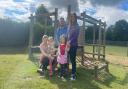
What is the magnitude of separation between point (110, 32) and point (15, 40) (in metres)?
30.5

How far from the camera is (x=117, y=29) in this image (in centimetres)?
6119

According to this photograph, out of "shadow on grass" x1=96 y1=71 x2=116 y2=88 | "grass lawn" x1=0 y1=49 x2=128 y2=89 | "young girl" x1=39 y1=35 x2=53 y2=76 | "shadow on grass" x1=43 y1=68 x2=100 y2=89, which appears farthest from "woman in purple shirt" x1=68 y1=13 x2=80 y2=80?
"shadow on grass" x1=96 y1=71 x2=116 y2=88

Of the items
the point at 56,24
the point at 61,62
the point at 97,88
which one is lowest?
the point at 97,88

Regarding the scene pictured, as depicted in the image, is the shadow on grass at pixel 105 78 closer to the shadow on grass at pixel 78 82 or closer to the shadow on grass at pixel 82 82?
the shadow on grass at pixel 82 82

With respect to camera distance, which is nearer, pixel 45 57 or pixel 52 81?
pixel 52 81

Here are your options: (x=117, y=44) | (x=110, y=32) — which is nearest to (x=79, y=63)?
(x=117, y=44)

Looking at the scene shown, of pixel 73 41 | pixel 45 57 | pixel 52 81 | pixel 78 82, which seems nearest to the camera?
pixel 52 81

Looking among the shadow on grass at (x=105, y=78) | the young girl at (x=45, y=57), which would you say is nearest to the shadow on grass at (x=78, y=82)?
the shadow on grass at (x=105, y=78)

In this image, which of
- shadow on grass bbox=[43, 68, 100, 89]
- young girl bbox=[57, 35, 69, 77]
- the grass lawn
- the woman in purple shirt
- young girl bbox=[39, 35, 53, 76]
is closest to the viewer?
the grass lawn

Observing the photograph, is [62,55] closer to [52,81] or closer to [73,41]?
[73,41]

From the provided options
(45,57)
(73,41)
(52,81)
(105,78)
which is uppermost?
(73,41)

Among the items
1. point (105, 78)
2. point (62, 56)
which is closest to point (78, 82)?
point (62, 56)

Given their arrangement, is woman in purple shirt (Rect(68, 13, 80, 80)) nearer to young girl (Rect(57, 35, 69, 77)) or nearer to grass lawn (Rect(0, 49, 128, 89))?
young girl (Rect(57, 35, 69, 77))

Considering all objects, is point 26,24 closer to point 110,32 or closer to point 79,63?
point 79,63
